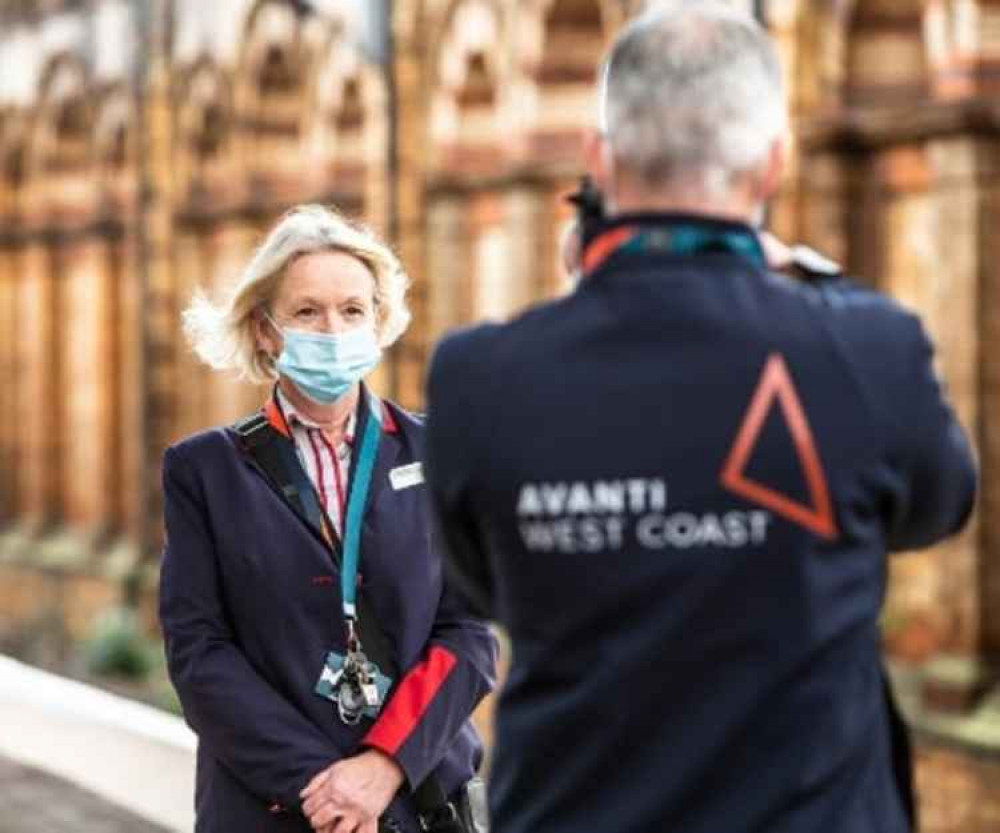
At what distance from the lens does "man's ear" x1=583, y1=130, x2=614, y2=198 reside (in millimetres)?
1946

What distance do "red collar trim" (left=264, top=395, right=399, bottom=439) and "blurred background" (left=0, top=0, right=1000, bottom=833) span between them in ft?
23.4

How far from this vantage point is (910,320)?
192 cm

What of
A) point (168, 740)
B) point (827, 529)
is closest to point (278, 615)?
point (827, 529)

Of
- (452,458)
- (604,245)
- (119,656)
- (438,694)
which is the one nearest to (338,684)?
(438,694)

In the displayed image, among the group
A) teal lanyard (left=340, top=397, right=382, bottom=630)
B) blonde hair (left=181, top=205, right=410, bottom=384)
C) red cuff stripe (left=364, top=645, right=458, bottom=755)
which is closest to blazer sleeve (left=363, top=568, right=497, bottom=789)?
red cuff stripe (left=364, top=645, right=458, bottom=755)

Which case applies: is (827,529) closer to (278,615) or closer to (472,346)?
(472,346)

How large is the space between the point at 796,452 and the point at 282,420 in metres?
1.24

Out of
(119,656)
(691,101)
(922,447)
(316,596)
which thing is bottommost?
(119,656)

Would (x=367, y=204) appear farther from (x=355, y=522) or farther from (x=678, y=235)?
(x=678, y=235)

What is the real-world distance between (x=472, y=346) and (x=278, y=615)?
1002mm

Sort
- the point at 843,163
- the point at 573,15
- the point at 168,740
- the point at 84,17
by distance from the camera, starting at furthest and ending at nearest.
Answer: the point at 84,17 → the point at 573,15 → the point at 843,163 → the point at 168,740

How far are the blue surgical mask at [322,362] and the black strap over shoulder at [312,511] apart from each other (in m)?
0.07

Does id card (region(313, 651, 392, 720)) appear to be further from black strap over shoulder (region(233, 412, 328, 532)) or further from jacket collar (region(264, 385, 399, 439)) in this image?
jacket collar (region(264, 385, 399, 439))

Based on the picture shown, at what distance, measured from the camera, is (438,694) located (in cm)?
291
